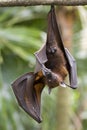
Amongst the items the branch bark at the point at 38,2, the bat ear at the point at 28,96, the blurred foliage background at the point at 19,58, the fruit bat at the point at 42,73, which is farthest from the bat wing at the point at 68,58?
the blurred foliage background at the point at 19,58

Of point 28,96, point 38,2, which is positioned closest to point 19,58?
point 28,96

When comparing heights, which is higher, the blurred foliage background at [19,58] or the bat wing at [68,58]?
the bat wing at [68,58]

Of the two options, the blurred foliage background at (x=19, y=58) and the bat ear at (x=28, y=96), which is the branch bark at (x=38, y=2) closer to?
the bat ear at (x=28, y=96)

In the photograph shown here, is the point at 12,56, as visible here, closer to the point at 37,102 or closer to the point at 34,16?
the point at 34,16

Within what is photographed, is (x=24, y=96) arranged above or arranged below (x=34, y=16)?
above

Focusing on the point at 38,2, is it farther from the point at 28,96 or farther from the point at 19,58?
the point at 19,58

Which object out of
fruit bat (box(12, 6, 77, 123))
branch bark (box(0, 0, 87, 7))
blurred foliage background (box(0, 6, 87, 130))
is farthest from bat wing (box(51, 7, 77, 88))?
blurred foliage background (box(0, 6, 87, 130))

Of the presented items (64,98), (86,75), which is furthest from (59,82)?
(86,75)
